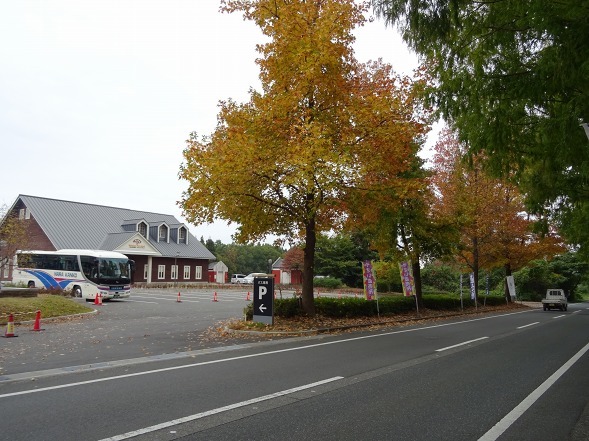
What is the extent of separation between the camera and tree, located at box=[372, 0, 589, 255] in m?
6.80

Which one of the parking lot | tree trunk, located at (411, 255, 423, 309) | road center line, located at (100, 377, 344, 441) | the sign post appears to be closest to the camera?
road center line, located at (100, 377, 344, 441)

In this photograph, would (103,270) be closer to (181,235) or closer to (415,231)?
(415,231)

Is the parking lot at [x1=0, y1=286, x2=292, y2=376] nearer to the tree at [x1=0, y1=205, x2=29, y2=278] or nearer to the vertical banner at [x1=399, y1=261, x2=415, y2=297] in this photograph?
the tree at [x1=0, y1=205, x2=29, y2=278]

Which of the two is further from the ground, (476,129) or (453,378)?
(476,129)

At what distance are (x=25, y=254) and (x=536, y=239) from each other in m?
33.9

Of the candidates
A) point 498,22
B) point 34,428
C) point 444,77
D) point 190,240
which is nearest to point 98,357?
point 34,428

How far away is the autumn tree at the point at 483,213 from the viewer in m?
27.2

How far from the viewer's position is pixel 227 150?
13008 mm

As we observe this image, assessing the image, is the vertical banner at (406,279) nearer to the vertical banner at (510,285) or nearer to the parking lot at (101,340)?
the parking lot at (101,340)

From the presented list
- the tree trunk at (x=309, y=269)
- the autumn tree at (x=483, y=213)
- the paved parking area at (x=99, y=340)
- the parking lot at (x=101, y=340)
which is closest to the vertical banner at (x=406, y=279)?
the autumn tree at (x=483, y=213)

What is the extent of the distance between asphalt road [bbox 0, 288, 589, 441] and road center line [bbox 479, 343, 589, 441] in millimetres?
19

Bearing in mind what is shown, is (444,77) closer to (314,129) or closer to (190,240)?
(314,129)

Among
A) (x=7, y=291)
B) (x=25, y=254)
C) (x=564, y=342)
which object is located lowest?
(x=564, y=342)

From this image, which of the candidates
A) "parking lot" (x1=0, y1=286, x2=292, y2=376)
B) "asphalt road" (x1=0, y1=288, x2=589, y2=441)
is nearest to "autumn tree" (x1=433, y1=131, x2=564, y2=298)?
"parking lot" (x1=0, y1=286, x2=292, y2=376)
